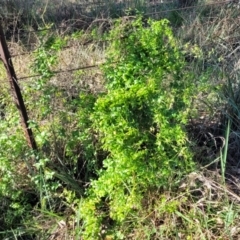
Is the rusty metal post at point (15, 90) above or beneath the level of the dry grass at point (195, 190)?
above

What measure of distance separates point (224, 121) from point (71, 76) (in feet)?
3.83

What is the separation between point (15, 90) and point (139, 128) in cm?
83

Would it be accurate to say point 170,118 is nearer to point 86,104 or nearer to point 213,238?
point 86,104

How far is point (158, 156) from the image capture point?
2.32 metres

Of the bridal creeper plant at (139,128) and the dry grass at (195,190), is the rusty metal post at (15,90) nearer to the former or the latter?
the dry grass at (195,190)

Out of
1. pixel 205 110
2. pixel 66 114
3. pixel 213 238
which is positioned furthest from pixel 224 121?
pixel 66 114

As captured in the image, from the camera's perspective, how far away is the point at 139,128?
92.7 inches

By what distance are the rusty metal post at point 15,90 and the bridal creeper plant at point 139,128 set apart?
0.47 meters

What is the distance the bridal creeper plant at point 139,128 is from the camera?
2.24m

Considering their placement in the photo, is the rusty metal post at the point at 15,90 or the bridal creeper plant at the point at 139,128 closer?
the bridal creeper plant at the point at 139,128

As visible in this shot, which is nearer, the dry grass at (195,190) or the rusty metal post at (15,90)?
the dry grass at (195,190)

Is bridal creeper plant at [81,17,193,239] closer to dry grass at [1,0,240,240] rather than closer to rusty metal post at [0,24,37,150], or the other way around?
dry grass at [1,0,240,240]

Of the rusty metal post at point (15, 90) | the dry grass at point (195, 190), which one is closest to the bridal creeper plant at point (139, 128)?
the dry grass at point (195, 190)

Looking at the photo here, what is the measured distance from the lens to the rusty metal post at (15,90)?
95.5 inches
